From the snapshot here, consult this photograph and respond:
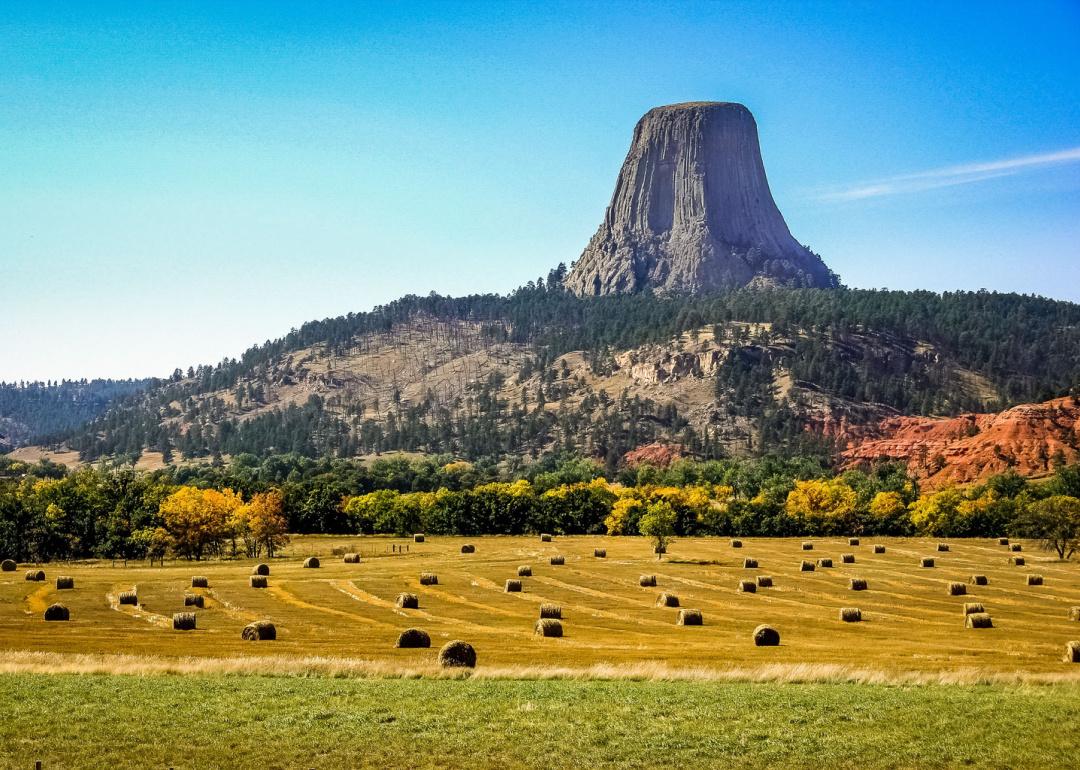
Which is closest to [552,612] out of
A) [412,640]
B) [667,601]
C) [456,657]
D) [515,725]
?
[667,601]

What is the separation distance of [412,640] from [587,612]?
62.9 ft

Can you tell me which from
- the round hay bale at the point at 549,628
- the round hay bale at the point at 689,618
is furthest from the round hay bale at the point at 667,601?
the round hay bale at the point at 549,628

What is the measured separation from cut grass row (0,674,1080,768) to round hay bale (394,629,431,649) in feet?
40.1

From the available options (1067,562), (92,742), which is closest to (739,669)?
(92,742)

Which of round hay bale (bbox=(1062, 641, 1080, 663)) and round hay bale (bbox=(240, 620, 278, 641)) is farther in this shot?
round hay bale (bbox=(240, 620, 278, 641))

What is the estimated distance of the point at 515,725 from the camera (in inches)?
1105

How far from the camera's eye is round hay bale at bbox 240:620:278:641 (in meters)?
48.5

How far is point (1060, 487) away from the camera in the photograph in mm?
154500

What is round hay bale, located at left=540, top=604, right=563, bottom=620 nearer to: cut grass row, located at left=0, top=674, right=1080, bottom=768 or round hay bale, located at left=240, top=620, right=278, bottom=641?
round hay bale, located at left=240, top=620, right=278, bottom=641

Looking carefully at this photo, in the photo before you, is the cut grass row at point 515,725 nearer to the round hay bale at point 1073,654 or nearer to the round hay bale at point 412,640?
the round hay bale at point 1073,654

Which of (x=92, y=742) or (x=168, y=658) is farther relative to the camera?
(x=168, y=658)

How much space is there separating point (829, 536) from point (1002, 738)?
118349mm

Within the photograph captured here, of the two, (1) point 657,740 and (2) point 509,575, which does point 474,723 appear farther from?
(2) point 509,575

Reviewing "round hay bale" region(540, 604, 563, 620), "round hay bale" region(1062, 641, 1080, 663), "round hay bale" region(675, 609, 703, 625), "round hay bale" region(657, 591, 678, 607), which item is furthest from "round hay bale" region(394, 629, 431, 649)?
"round hay bale" region(1062, 641, 1080, 663)
